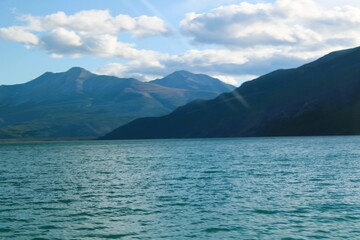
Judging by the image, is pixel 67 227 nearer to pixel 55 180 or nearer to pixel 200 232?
pixel 200 232

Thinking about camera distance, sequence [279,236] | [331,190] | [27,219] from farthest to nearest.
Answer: [331,190] → [27,219] → [279,236]

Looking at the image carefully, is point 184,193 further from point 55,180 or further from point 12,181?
point 12,181

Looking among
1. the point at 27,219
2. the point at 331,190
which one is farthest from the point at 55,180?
the point at 331,190

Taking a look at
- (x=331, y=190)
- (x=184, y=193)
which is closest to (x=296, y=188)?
(x=331, y=190)

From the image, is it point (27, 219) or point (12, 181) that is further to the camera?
point (12, 181)

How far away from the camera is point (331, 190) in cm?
5859

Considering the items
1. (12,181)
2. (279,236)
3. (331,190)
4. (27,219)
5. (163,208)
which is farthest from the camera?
(12,181)

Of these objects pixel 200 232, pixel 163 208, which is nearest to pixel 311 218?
pixel 200 232

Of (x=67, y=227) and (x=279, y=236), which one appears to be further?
(x=67, y=227)

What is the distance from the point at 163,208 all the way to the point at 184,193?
11108mm

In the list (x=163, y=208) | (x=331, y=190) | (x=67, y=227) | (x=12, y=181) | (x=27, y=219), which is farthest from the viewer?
(x=12, y=181)

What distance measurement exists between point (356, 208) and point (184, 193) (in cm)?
Result: 2115

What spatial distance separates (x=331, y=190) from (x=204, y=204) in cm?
1867

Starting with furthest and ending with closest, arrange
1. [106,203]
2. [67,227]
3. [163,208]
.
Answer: [106,203] → [163,208] → [67,227]
